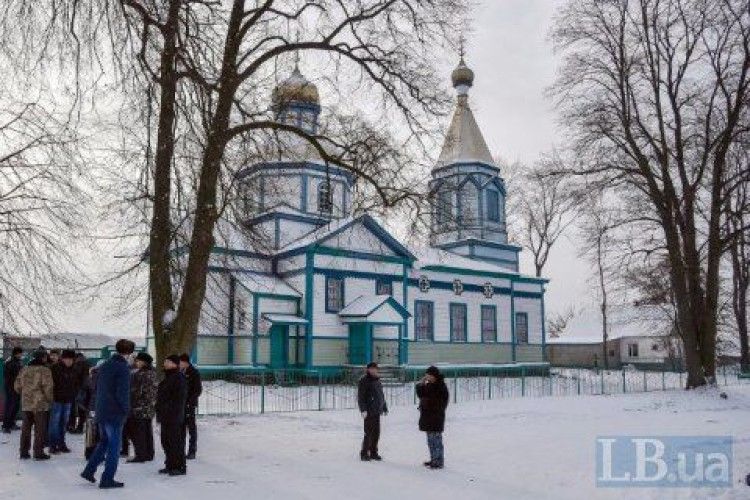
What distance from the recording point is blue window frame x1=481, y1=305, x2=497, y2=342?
3753 centimetres

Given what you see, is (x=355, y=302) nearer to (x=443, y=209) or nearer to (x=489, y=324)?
(x=489, y=324)

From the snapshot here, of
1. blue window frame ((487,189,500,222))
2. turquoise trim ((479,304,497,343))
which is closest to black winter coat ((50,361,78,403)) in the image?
turquoise trim ((479,304,497,343))

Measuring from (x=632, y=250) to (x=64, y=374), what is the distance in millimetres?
21983

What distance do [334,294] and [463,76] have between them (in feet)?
68.0

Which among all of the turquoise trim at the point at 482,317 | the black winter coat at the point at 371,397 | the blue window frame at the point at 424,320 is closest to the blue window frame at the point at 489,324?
the turquoise trim at the point at 482,317

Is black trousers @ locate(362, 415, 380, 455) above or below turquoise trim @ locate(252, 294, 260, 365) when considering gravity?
below

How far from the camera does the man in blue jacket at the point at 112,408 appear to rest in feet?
27.5

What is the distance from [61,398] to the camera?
441 inches

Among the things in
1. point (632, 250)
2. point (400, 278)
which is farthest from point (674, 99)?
point (400, 278)

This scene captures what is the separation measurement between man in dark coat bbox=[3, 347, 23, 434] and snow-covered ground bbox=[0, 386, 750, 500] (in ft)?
3.45

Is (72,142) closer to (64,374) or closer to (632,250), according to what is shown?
(64,374)

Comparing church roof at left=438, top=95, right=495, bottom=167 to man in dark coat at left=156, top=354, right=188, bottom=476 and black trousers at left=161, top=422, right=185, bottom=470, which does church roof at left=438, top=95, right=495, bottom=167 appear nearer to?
man in dark coat at left=156, top=354, right=188, bottom=476

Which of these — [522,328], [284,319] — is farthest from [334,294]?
[522,328]

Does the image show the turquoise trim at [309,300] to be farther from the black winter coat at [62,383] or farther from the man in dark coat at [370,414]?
the man in dark coat at [370,414]
